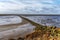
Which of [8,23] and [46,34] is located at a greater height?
[8,23]

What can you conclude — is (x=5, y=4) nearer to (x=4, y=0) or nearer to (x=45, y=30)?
(x=4, y=0)

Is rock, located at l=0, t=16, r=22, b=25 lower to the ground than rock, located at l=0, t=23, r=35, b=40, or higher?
higher

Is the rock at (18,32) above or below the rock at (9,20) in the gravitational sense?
below

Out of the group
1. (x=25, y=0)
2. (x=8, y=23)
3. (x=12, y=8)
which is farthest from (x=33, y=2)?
(x=8, y=23)

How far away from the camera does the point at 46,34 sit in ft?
6.86

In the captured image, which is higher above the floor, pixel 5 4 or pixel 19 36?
pixel 5 4

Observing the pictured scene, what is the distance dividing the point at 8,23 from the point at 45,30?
50 centimetres

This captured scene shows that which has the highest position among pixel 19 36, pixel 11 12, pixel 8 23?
pixel 11 12

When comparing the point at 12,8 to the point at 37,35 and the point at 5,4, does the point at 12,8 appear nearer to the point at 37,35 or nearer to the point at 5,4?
the point at 5,4

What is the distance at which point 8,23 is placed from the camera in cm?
205

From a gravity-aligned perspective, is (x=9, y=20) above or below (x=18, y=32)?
above

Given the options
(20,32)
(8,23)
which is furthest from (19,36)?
(8,23)

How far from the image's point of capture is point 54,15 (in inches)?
83.1

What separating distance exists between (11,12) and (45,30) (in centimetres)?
51
